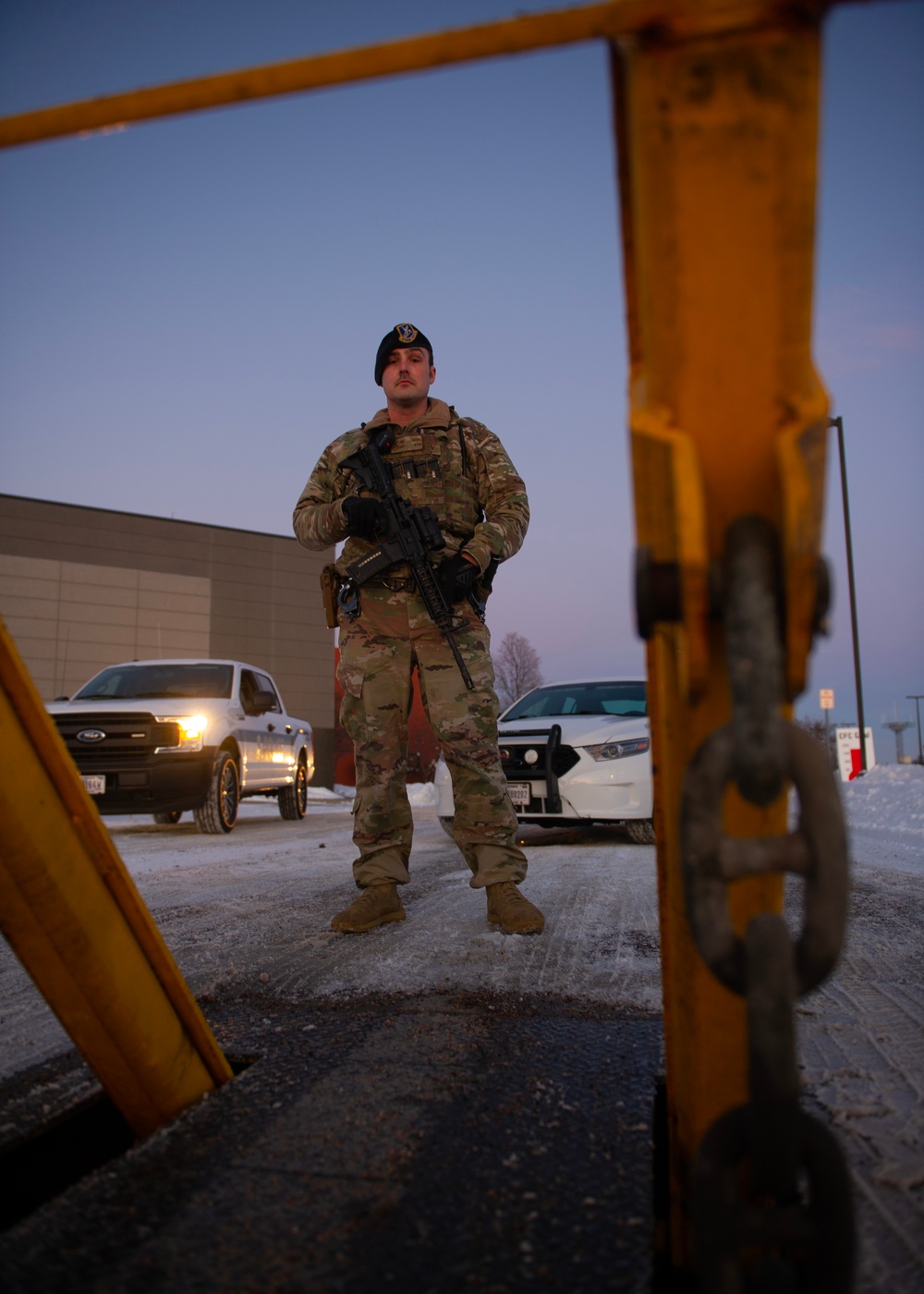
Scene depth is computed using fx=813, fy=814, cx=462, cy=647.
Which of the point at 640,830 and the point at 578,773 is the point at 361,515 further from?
the point at 640,830

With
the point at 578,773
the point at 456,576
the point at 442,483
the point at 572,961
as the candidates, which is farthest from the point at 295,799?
the point at 572,961

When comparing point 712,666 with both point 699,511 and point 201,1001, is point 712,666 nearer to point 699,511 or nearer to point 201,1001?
point 699,511

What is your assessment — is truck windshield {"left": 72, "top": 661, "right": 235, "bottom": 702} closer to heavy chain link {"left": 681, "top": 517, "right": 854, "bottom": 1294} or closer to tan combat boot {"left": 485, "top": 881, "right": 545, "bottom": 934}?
tan combat boot {"left": 485, "top": 881, "right": 545, "bottom": 934}

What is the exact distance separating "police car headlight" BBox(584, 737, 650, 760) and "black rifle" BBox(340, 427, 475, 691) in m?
3.01

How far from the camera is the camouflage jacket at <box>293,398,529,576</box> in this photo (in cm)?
298

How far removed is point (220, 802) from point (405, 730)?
208 inches

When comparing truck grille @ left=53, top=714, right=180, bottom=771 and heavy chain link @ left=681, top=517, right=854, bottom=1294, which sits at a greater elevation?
truck grille @ left=53, top=714, right=180, bottom=771

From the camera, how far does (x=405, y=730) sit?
2875mm

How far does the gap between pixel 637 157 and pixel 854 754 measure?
706 inches

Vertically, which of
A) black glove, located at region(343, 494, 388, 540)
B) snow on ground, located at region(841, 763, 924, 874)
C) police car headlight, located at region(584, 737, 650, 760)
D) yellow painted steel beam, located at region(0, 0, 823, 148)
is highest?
A: black glove, located at region(343, 494, 388, 540)

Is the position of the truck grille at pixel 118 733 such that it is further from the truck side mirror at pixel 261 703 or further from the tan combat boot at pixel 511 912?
the tan combat boot at pixel 511 912

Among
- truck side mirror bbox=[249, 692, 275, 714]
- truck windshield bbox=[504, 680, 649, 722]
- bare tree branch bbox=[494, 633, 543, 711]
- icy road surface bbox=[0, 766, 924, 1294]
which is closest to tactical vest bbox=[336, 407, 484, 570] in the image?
icy road surface bbox=[0, 766, 924, 1294]

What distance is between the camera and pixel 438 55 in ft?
2.53

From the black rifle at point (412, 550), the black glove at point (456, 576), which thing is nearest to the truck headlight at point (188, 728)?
the black rifle at point (412, 550)
